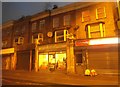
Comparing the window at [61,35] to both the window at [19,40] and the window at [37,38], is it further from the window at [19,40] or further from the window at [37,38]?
the window at [19,40]

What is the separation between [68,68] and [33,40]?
2.84 ft

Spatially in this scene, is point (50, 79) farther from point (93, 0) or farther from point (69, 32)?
point (93, 0)

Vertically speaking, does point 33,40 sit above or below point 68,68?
above

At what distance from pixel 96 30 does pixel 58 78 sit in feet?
3.40

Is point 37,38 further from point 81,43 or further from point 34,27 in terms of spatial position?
point 81,43

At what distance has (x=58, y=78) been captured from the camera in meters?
3.25

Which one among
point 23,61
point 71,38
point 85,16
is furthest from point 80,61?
point 23,61

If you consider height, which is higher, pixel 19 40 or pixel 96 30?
pixel 96 30

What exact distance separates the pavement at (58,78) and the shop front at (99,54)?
0.38ft

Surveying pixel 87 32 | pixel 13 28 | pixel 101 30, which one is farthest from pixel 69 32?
pixel 13 28

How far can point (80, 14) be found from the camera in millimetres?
3469

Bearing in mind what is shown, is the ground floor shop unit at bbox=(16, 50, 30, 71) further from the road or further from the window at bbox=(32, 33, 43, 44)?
the window at bbox=(32, 33, 43, 44)

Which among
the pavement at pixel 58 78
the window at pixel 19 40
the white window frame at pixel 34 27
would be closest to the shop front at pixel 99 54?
the pavement at pixel 58 78

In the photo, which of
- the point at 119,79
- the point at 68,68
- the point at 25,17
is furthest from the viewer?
the point at 25,17
